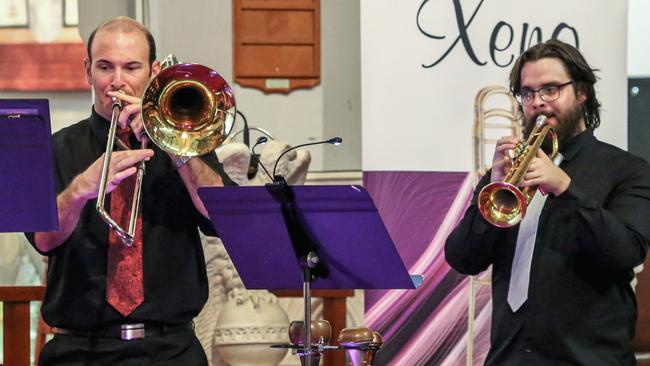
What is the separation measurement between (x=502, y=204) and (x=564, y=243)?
0.72 feet

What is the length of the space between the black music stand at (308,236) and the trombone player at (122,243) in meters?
0.21

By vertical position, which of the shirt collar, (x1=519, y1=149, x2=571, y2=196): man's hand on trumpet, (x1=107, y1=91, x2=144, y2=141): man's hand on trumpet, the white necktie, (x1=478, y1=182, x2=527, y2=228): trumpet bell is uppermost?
(x1=107, y1=91, x2=144, y2=141): man's hand on trumpet

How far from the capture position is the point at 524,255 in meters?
3.06

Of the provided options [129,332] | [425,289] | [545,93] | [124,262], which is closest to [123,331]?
[129,332]

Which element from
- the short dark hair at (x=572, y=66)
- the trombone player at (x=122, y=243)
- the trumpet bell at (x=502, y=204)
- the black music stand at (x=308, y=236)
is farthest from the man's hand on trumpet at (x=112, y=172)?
the short dark hair at (x=572, y=66)

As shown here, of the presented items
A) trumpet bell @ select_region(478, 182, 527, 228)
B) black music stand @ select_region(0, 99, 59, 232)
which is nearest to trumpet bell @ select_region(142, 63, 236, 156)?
black music stand @ select_region(0, 99, 59, 232)

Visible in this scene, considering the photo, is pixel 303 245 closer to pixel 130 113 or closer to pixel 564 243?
pixel 130 113

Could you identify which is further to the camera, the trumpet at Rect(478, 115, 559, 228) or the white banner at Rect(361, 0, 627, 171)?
the white banner at Rect(361, 0, 627, 171)

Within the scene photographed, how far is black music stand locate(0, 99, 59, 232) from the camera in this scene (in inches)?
97.7

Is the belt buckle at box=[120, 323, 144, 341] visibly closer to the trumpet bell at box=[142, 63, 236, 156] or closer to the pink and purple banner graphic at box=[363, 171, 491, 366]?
the trumpet bell at box=[142, 63, 236, 156]

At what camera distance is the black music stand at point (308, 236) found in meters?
2.68

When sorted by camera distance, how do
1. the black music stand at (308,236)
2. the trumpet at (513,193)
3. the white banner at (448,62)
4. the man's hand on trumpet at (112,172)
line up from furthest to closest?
the white banner at (448,62)
the trumpet at (513,193)
the man's hand on trumpet at (112,172)
the black music stand at (308,236)

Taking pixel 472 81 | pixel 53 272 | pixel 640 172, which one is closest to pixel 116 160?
pixel 53 272

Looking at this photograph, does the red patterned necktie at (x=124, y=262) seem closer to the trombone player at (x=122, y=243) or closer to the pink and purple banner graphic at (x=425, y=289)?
the trombone player at (x=122, y=243)
